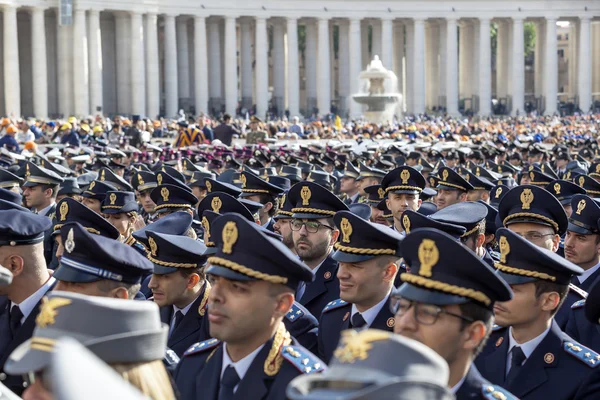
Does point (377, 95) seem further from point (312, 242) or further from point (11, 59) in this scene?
point (312, 242)

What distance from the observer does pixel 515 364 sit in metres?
9.70

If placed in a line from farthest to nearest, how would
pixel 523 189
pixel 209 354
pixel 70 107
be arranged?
pixel 70 107
pixel 523 189
pixel 209 354

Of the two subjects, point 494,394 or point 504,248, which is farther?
point 504,248

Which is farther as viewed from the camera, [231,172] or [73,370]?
[231,172]

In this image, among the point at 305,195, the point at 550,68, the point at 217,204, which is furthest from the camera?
the point at 550,68

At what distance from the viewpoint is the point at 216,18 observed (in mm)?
116375

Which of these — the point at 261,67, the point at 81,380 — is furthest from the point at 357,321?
the point at 261,67

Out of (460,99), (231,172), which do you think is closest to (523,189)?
(231,172)

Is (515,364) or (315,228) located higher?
(315,228)

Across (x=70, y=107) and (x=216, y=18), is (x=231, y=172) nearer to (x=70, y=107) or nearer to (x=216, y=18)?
(x=70, y=107)

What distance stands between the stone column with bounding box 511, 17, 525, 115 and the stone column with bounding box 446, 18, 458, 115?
7059 mm

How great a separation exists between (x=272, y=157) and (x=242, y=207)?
2023 centimetres

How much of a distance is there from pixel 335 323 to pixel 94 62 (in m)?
90.6

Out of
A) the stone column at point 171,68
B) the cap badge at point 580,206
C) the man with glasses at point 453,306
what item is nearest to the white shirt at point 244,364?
the man with glasses at point 453,306
